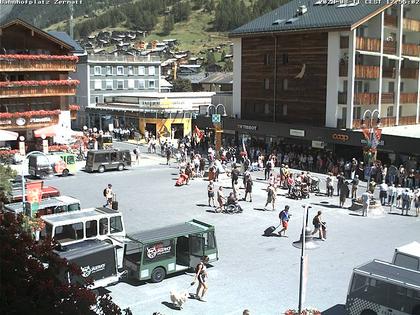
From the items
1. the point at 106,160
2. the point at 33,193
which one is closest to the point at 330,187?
the point at 106,160

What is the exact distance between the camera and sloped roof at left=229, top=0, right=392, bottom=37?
45928 mm

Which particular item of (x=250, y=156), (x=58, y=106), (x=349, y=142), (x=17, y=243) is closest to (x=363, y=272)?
(x=17, y=243)

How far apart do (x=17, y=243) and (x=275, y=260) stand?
47.7 ft

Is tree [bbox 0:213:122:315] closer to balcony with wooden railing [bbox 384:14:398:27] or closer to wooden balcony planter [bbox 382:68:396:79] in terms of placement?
wooden balcony planter [bbox 382:68:396:79]

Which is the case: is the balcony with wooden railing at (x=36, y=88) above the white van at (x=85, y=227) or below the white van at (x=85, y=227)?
above

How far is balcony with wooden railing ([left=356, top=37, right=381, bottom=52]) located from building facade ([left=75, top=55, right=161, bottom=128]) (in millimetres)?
41580

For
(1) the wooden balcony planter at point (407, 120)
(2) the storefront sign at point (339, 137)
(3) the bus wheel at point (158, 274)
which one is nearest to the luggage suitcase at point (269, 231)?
(3) the bus wheel at point (158, 274)

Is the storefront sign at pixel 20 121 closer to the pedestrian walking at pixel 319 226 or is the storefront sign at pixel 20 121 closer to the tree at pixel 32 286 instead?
the pedestrian walking at pixel 319 226

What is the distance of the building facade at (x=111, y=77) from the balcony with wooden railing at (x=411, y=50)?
136 feet

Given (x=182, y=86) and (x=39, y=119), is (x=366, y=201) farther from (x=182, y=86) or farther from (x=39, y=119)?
(x=182, y=86)

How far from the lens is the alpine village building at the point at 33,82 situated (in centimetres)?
4881

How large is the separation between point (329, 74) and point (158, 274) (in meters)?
30.9

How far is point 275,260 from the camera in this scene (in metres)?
22.5

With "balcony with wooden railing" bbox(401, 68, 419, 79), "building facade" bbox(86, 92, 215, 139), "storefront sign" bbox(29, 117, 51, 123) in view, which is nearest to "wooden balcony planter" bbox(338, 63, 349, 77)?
"balcony with wooden railing" bbox(401, 68, 419, 79)
